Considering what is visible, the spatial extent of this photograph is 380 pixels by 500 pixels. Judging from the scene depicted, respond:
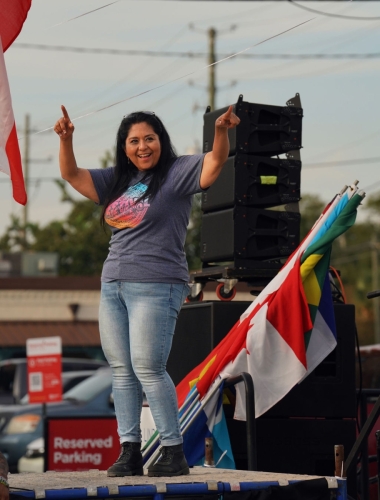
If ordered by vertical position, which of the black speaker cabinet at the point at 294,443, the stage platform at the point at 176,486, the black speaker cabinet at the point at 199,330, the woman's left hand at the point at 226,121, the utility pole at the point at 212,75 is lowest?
the black speaker cabinet at the point at 294,443

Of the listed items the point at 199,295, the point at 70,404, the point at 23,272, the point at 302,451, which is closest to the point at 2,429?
the point at 70,404

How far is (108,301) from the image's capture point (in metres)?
4.95

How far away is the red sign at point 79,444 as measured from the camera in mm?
10914

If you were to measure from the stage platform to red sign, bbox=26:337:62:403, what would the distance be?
10087 mm

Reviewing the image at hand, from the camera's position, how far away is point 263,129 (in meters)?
7.07

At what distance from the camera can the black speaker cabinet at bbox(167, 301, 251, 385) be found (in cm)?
629

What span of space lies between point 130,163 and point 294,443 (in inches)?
80.8

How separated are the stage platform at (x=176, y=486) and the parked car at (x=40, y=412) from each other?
30.7 ft

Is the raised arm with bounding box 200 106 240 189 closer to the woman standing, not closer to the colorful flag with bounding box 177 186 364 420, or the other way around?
the woman standing

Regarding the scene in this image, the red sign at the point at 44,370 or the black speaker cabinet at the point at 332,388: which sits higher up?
the black speaker cabinet at the point at 332,388

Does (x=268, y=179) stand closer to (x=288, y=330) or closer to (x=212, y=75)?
(x=288, y=330)

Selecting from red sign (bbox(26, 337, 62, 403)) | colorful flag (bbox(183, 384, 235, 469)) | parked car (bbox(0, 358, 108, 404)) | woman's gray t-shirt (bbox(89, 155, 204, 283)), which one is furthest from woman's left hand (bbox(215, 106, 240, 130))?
parked car (bbox(0, 358, 108, 404))

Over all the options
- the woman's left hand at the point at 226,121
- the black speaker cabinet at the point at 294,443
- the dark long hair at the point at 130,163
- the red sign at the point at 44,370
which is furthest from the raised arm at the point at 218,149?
the red sign at the point at 44,370

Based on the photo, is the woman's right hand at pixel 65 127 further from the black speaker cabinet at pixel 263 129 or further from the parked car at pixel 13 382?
the parked car at pixel 13 382
